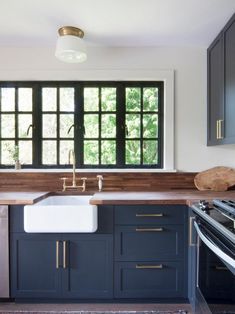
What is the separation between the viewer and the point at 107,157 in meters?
2.72

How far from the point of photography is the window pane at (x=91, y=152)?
271 centimetres

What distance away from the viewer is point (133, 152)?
271cm

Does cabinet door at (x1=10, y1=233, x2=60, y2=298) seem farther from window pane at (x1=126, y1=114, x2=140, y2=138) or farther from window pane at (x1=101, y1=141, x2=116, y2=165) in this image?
window pane at (x1=126, y1=114, x2=140, y2=138)

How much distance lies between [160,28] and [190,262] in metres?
1.87

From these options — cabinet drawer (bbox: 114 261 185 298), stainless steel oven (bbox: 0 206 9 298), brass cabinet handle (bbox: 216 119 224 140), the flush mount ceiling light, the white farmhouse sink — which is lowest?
cabinet drawer (bbox: 114 261 185 298)

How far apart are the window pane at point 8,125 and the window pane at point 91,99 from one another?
75 centimetres

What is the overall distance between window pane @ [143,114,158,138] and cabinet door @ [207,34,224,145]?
506 mm

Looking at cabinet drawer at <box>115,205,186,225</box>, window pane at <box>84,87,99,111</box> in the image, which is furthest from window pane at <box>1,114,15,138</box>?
cabinet drawer at <box>115,205,186,225</box>

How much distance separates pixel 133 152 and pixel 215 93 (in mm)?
937

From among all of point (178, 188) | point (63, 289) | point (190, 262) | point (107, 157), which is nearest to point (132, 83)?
point (107, 157)

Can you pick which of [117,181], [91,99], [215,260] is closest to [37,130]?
[91,99]

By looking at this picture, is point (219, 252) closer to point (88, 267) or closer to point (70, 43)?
point (88, 267)

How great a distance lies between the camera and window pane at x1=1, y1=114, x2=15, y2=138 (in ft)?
8.89

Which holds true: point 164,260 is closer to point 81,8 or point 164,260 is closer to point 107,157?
point 107,157
